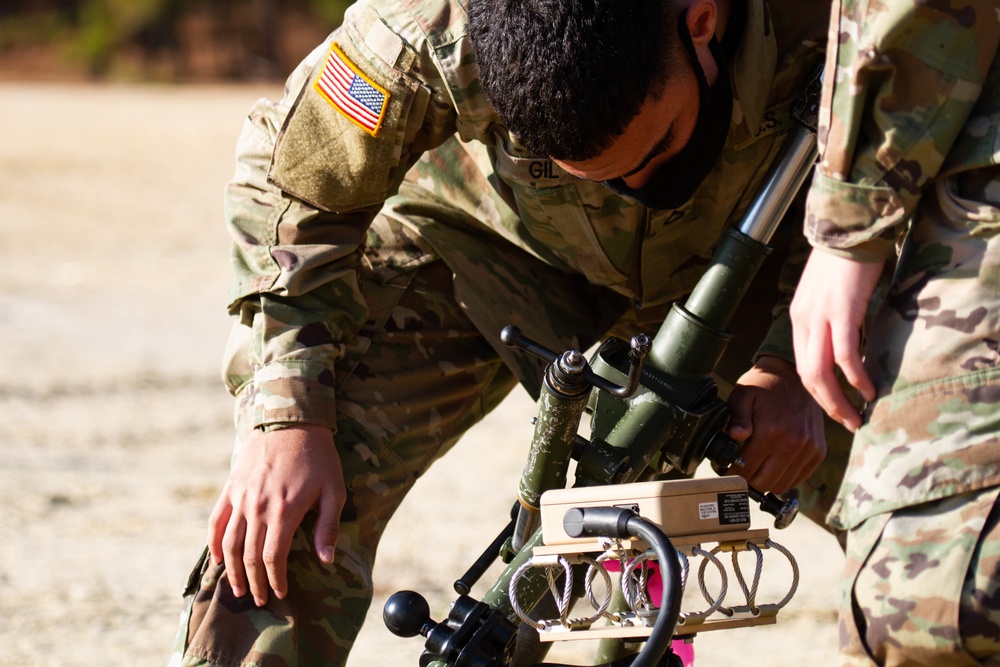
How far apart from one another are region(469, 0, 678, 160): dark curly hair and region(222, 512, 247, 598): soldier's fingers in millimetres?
902

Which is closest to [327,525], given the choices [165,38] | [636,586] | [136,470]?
[636,586]

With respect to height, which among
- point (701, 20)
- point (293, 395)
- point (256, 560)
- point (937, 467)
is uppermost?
point (701, 20)

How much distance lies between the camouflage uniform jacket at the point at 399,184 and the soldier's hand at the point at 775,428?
11 cm

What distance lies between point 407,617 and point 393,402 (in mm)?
640

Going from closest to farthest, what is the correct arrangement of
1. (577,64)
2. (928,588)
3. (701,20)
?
(928,588)
(577,64)
(701,20)

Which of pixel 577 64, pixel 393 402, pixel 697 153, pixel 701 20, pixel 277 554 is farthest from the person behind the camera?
pixel 393 402

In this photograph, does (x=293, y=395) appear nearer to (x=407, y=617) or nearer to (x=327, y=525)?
(x=327, y=525)

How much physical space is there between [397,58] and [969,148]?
3.60 feet

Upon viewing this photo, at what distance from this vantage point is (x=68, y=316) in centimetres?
835

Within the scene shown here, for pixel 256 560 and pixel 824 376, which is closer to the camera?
pixel 824 376

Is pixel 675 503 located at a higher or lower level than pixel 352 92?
lower

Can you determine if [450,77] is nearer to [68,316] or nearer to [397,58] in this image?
[397,58]

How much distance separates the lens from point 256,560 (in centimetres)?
250

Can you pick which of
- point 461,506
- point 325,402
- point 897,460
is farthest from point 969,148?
point 461,506
